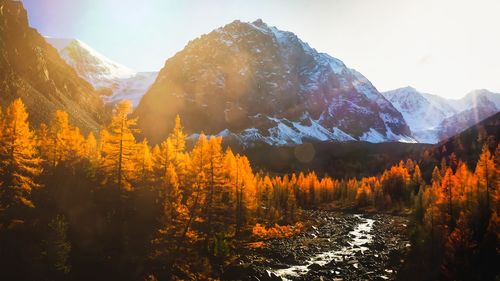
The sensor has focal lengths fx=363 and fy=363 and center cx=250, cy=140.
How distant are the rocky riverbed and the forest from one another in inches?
97.5

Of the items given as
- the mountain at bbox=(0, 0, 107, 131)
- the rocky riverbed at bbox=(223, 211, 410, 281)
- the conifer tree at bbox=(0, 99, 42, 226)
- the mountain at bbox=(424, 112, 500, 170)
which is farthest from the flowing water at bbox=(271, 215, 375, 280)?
the mountain at bbox=(424, 112, 500, 170)

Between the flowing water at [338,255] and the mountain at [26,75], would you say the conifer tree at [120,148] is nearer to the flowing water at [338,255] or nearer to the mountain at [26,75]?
the flowing water at [338,255]

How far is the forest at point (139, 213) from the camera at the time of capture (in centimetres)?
3897

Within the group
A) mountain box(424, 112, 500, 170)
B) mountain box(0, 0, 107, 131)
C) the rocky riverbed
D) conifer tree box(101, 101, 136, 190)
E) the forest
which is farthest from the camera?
mountain box(424, 112, 500, 170)

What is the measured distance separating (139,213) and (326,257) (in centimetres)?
2681

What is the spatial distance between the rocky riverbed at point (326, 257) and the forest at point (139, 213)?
8.13ft

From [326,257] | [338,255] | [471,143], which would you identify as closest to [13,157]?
[326,257]

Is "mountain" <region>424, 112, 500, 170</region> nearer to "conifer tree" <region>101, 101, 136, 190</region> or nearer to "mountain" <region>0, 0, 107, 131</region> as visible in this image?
"conifer tree" <region>101, 101, 136, 190</region>

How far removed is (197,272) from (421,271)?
26045 mm

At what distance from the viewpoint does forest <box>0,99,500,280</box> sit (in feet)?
128

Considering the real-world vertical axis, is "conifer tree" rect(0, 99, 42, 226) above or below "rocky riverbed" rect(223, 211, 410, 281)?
above

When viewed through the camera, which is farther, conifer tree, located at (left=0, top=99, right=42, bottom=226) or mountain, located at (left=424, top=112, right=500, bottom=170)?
mountain, located at (left=424, top=112, right=500, bottom=170)

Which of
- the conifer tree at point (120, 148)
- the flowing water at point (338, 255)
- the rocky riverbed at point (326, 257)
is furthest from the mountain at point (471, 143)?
the conifer tree at point (120, 148)

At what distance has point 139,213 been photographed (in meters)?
48.6
